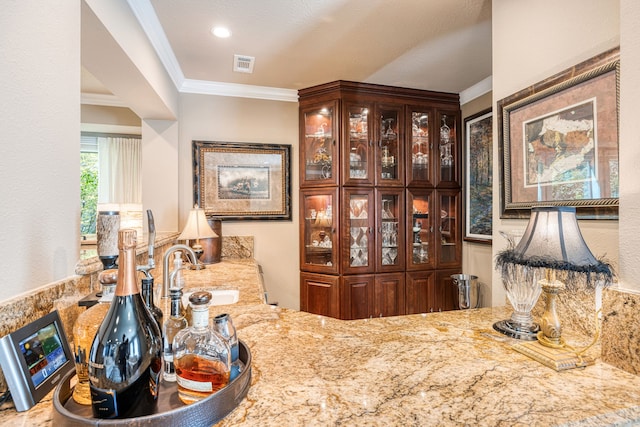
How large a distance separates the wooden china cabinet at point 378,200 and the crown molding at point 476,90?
0.09 meters

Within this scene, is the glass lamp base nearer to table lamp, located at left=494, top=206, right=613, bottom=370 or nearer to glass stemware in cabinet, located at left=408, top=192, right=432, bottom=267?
table lamp, located at left=494, top=206, right=613, bottom=370

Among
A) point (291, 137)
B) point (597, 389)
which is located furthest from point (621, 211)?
point (291, 137)

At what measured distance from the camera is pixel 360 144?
321cm

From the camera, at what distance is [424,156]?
3.38m

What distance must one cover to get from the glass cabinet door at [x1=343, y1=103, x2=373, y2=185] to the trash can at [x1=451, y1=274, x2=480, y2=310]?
4.39 ft

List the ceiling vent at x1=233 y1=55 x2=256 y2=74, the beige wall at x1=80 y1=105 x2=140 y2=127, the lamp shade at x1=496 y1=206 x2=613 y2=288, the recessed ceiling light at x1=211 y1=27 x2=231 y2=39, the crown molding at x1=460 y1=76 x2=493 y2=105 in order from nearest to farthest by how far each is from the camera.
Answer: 1. the lamp shade at x1=496 y1=206 x2=613 y2=288
2. the recessed ceiling light at x1=211 y1=27 x2=231 y2=39
3. the ceiling vent at x1=233 y1=55 x2=256 y2=74
4. the crown molding at x1=460 y1=76 x2=493 y2=105
5. the beige wall at x1=80 y1=105 x2=140 y2=127

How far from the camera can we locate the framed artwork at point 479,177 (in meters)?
3.10

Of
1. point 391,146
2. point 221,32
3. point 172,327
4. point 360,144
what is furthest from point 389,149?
point 172,327

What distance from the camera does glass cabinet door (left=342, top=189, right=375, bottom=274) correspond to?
10.4 ft

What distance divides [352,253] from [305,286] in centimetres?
60

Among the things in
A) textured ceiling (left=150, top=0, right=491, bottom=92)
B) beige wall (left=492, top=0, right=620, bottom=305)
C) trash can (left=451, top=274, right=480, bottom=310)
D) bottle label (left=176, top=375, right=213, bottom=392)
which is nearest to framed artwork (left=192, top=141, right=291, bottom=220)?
textured ceiling (left=150, top=0, right=491, bottom=92)

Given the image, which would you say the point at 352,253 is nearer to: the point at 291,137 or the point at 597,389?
the point at 291,137

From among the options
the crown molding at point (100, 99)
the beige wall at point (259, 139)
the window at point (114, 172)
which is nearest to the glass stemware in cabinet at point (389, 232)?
the beige wall at point (259, 139)

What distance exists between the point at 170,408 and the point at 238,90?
3.09 m
